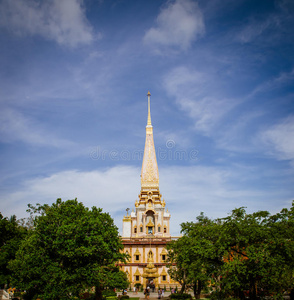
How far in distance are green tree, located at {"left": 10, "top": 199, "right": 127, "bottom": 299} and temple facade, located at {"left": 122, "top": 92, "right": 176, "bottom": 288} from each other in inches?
1342

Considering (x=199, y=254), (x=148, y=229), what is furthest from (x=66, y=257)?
(x=148, y=229)

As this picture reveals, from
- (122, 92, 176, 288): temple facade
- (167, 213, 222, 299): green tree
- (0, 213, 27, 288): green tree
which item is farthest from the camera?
(122, 92, 176, 288): temple facade

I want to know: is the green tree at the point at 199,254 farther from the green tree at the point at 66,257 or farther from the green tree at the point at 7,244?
the green tree at the point at 7,244

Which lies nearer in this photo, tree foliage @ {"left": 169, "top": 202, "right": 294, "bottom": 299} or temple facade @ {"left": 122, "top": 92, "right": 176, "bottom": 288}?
tree foliage @ {"left": 169, "top": 202, "right": 294, "bottom": 299}

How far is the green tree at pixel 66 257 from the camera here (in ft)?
98.1

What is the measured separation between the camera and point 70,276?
1167 inches

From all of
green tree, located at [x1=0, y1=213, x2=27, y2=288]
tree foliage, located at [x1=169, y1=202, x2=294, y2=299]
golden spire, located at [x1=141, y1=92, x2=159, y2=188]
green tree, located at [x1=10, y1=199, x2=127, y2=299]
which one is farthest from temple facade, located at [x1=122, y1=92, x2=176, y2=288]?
tree foliage, located at [x1=169, y1=202, x2=294, y2=299]

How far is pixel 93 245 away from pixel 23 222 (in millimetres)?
46951

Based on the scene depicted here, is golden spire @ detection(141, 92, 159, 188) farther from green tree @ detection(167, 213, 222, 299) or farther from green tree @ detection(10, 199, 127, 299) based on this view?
green tree @ detection(10, 199, 127, 299)

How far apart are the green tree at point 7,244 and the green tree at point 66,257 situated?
11043mm

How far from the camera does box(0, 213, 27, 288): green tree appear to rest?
142 ft

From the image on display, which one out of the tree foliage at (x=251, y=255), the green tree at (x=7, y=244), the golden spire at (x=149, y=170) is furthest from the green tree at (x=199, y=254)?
the golden spire at (x=149, y=170)

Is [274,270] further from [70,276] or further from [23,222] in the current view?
[23,222]

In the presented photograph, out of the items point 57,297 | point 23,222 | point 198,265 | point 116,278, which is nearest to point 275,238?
point 198,265
